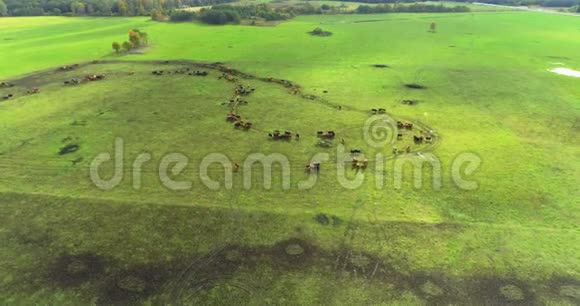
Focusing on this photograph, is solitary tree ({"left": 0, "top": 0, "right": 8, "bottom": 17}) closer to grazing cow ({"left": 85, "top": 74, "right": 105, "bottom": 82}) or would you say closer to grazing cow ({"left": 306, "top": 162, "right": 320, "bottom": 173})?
grazing cow ({"left": 85, "top": 74, "right": 105, "bottom": 82})

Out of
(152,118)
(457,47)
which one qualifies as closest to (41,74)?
(152,118)

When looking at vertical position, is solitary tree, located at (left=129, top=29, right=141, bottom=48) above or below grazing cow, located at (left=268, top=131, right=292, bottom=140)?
above

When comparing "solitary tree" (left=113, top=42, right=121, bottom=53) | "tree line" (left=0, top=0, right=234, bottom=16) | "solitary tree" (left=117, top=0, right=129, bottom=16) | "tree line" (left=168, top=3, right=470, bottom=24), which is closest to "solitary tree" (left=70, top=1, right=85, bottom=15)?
"tree line" (left=0, top=0, right=234, bottom=16)

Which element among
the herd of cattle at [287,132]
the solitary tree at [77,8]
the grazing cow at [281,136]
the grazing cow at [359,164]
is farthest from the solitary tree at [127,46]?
the solitary tree at [77,8]

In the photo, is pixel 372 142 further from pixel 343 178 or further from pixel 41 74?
pixel 41 74

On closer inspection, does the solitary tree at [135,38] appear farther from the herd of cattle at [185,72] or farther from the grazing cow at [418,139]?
the grazing cow at [418,139]

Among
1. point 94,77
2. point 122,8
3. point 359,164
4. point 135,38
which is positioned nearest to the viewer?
point 359,164

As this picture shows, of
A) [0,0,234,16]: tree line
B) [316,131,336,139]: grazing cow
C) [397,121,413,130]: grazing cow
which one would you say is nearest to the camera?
[316,131,336,139]: grazing cow

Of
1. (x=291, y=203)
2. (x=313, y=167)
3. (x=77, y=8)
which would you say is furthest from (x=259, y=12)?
(x=291, y=203)

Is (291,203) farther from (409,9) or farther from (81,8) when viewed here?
(81,8)
